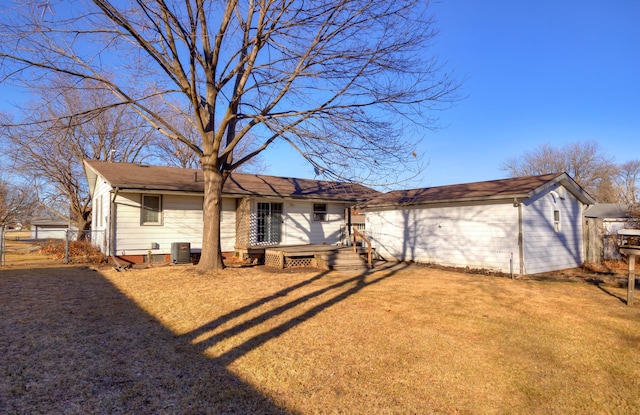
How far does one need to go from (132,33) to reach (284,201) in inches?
371

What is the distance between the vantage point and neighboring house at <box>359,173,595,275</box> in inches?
501

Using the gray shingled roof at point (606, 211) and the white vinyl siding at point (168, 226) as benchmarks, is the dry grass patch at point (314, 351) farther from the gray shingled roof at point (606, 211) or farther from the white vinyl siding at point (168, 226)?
the gray shingled roof at point (606, 211)

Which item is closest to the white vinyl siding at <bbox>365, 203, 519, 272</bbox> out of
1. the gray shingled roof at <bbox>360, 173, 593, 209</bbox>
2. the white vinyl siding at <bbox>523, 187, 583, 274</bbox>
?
the gray shingled roof at <bbox>360, 173, 593, 209</bbox>

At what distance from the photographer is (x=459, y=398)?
3.77 meters

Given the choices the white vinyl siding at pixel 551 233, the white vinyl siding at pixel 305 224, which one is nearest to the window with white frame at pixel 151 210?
the white vinyl siding at pixel 305 224

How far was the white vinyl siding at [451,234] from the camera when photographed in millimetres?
12969

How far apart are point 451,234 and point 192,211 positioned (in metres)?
10.3

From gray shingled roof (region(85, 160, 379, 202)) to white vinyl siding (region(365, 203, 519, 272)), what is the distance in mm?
2319

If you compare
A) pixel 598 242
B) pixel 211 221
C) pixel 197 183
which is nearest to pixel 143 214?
pixel 197 183

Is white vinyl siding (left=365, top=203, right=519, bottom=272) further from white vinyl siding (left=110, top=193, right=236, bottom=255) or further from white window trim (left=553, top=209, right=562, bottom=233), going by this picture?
white vinyl siding (left=110, top=193, right=236, bottom=255)

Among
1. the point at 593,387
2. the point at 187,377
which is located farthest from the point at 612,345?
the point at 187,377

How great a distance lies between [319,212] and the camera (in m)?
18.6

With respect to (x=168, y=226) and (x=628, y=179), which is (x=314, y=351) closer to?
(x=168, y=226)

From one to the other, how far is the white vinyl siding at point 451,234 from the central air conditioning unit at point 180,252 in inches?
333
